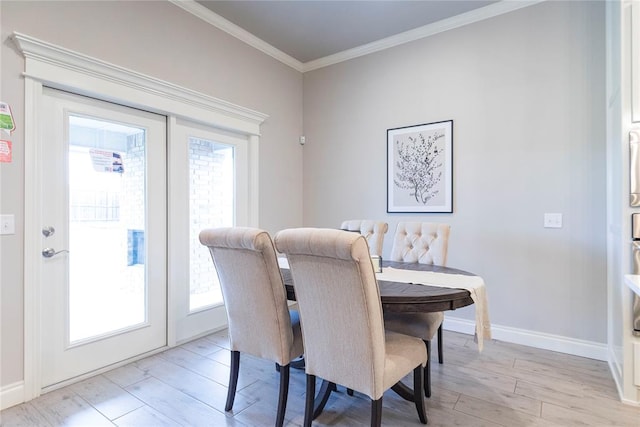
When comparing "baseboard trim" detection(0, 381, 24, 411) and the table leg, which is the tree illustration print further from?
"baseboard trim" detection(0, 381, 24, 411)

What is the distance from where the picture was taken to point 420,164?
3514mm

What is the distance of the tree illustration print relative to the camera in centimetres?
341

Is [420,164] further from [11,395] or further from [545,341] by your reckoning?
[11,395]

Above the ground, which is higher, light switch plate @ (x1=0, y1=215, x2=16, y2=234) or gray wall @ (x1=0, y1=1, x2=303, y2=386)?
gray wall @ (x1=0, y1=1, x2=303, y2=386)

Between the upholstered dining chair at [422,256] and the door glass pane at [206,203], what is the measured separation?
1.79m

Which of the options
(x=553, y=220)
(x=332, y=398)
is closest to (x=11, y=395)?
(x=332, y=398)

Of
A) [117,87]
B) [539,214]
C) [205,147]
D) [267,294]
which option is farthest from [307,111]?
[267,294]

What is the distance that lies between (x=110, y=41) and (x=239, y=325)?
226 centimetres

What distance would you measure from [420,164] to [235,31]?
7.63 ft

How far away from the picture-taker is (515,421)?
6.21 feet

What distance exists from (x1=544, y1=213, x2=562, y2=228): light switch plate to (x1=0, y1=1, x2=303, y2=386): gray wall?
266 centimetres

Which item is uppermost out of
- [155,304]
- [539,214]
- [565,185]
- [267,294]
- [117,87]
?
[117,87]

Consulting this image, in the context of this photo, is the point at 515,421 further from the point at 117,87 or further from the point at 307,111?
the point at 307,111

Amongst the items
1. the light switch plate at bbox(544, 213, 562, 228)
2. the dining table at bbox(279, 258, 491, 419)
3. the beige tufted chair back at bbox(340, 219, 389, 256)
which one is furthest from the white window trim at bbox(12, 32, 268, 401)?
the light switch plate at bbox(544, 213, 562, 228)
